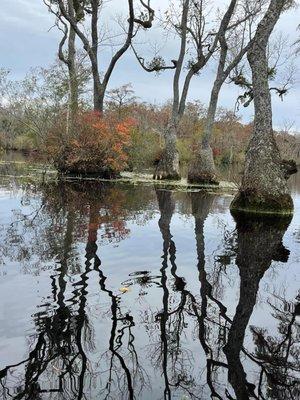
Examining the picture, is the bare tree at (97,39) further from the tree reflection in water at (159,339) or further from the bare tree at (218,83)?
the tree reflection in water at (159,339)

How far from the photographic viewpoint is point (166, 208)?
45.3ft

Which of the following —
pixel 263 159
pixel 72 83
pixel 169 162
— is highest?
pixel 72 83

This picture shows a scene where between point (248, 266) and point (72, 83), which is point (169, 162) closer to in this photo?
point (72, 83)

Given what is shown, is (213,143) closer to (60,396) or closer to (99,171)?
(99,171)

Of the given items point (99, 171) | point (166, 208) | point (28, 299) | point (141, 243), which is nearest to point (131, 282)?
point (28, 299)

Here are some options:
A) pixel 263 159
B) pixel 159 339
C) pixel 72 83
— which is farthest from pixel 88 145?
pixel 159 339

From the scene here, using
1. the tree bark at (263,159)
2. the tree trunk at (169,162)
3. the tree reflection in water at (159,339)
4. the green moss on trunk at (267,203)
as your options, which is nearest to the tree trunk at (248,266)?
the tree reflection in water at (159,339)

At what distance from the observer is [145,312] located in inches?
→ 198

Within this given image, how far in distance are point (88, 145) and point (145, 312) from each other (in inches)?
686

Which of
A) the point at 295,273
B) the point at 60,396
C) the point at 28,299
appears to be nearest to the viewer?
the point at 60,396

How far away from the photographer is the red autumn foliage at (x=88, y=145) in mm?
21781

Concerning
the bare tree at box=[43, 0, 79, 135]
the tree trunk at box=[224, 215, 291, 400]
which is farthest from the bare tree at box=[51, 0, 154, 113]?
the tree trunk at box=[224, 215, 291, 400]

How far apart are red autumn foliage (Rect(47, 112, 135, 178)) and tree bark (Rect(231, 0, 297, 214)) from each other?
382 inches

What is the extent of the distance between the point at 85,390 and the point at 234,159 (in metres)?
61.7
